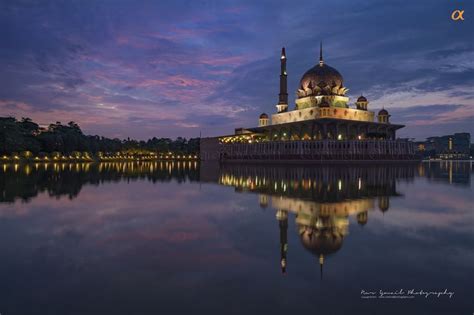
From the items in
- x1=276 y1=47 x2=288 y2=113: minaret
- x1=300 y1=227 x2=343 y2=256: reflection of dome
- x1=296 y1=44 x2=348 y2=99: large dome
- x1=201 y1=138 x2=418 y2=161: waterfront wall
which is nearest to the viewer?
x1=300 y1=227 x2=343 y2=256: reflection of dome

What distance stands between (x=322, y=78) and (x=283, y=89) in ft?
53.5

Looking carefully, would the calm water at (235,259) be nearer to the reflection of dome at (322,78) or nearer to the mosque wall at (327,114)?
the mosque wall at (327,114)

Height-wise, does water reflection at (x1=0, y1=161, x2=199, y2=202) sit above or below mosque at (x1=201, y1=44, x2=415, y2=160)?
below

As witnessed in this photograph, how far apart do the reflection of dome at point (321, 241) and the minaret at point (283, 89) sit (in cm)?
8560

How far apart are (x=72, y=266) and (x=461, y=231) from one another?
417 inches

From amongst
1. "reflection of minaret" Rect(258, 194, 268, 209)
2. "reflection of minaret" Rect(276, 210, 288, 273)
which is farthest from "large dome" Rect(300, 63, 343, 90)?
"reflection of minaret" Rect(276, 210, 288, 273)

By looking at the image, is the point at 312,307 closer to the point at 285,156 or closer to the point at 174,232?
the point at 174,232

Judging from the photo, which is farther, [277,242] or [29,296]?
[277,242]

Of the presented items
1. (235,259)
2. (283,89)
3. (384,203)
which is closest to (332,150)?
(283,89)

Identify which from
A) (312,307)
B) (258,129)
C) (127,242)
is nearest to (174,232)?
(127,242)

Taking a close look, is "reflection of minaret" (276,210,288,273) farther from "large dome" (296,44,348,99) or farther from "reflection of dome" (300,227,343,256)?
"large dome" (296,44,348,99)

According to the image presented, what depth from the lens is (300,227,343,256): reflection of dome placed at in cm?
769

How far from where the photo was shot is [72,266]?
669cm

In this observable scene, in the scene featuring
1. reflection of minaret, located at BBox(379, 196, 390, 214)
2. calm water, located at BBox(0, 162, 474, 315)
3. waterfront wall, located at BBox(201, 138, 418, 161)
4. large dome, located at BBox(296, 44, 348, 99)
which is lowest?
calm water, located at BBox(0, 162, 474, 315)
